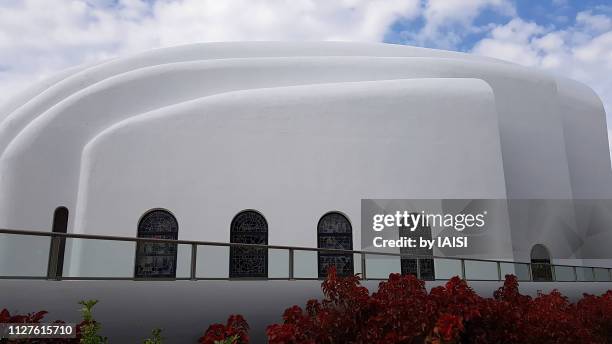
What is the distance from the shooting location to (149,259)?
23.5 feet

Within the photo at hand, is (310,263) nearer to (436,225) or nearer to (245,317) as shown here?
(245,317)

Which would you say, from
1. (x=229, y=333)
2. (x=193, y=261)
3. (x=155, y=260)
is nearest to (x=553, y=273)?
(x=193, y=261)

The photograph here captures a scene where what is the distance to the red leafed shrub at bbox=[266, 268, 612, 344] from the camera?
5.03 m

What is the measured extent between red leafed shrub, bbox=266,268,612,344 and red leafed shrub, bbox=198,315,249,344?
0.57 metres

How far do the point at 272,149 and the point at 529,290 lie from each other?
26.4 feet

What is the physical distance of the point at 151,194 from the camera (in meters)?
14.4

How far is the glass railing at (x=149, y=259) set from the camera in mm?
5777

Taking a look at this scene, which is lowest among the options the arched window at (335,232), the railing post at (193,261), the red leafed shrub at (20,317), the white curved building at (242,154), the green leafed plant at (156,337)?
the green leafed plant at (156,337)

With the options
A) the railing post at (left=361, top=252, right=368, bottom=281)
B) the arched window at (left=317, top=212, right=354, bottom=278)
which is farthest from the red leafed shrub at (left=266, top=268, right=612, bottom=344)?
the arched window at (left=317, top=212, right=354, bottom=278)

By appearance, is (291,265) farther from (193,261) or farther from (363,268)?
(363,268)

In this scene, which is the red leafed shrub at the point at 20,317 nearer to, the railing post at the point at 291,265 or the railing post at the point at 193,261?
the railing post at the point at 193,261

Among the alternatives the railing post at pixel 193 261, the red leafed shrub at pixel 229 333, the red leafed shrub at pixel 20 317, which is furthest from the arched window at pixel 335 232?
the red leafed shrub at pixel 20 317

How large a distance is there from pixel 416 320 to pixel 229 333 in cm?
229

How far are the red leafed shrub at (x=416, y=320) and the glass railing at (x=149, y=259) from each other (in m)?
1.98
